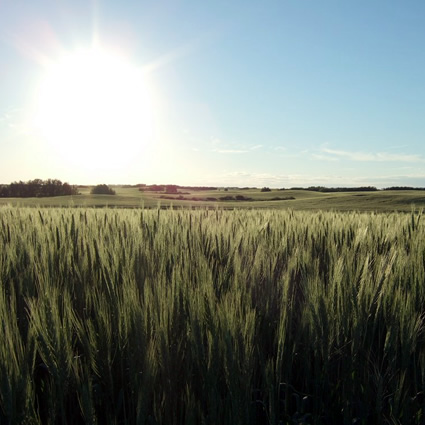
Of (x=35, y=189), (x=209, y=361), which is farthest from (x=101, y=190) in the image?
(x=209, y=361)

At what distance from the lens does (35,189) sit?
43.5m

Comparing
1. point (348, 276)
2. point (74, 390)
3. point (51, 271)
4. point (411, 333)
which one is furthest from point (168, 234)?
point (411, 333)

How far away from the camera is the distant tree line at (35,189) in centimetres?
4238

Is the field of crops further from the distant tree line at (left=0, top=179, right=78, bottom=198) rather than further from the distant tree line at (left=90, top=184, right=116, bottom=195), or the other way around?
the distant tree line at (left=90, top=184, right=116, bottom=195)

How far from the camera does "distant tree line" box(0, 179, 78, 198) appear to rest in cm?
4238

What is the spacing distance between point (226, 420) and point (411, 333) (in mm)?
561

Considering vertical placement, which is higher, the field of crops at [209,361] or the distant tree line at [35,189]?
the distant tree line at [35,189]

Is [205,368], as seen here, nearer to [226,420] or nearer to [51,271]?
[226,420]

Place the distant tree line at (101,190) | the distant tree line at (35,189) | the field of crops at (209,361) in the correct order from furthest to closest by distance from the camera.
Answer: the distant tree line at (101,190) < the distant tree line at (35,189) < the field of crops at (209,361)

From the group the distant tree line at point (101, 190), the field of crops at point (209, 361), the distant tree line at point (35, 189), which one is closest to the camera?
the field of crops at point (209, 361)

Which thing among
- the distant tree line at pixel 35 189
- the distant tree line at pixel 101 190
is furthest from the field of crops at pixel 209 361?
the distant tree line at pixel 101 190

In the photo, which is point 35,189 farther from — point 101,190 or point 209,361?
point 209,361

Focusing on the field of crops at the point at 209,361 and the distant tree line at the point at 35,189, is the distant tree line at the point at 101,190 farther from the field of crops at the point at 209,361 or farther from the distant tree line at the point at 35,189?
the field of crops at the point at 209,361

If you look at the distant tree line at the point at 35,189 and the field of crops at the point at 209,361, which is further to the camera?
the distant tree line at the point at 35,189
